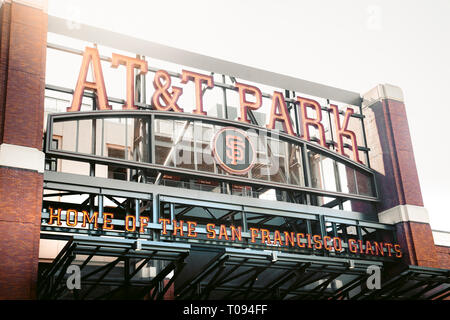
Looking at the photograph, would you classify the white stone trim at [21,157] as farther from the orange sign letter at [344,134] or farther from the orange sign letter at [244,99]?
the orange sign letter at [344,134]

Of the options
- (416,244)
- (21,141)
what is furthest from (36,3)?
(416,244)

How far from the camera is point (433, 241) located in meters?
33.0

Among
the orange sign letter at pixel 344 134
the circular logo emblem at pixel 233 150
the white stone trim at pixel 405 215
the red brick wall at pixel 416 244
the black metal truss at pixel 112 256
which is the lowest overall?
the black metal truss at pixel 112 256

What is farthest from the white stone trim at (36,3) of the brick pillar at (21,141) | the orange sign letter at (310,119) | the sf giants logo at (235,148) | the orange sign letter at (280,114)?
the orange sign letter at (310,119)

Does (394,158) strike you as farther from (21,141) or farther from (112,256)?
(21,141)

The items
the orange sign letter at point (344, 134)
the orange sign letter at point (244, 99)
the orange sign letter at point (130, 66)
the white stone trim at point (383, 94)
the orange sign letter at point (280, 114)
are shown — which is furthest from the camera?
the white stone trim at point (383, 94)

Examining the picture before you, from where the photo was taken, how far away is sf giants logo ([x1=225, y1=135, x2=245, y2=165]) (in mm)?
29859

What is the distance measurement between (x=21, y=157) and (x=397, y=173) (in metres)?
20.4

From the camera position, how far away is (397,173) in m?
33.5

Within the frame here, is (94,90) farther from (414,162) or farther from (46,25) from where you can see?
(414,162)

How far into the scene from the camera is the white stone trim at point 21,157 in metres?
22.9

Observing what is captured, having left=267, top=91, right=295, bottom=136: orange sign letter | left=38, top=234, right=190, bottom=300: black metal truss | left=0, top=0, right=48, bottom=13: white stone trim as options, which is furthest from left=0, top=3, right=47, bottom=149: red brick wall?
left=267, top=91, right=295, bottom=136: orange sign letter

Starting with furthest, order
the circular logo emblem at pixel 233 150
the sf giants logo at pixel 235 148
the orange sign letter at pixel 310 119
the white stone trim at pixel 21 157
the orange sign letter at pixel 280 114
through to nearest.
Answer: the orange sign letter at pixel 310 119 → the orange sign letter at pixel 280 114 → the sf giants logo at pixel 235 148 → the circular logo emblem at pixel 233 150 → the white stone trim at pixel 21 157
